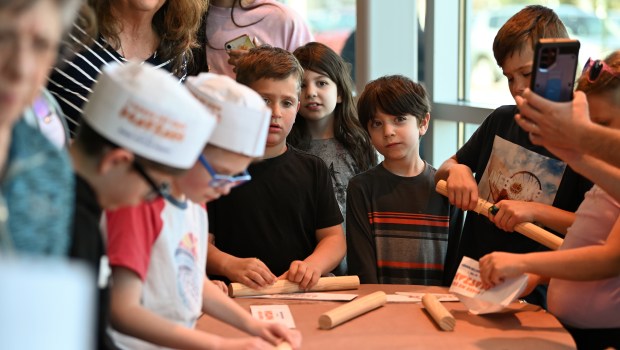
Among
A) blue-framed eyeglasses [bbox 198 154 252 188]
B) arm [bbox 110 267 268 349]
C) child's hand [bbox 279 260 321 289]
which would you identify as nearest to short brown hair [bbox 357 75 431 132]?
child's hand [bbox 279 260 321 289]

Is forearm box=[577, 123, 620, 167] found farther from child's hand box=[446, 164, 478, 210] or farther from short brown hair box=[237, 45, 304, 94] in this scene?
short brown hair box=[237, 45, 304, 94]

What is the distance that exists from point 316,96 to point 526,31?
39.2 inches

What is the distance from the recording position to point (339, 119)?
3.85 metres

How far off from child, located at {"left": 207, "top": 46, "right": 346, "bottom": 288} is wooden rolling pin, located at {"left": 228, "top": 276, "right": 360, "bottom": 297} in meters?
0.38

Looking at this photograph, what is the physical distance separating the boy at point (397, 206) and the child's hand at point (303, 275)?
42 cm

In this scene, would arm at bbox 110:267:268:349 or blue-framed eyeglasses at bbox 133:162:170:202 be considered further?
arm at bbox 110:267:268:349

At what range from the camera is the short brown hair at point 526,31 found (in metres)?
3.03

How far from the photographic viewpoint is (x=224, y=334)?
2.34 m

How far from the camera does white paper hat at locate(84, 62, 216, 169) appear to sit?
63.3 inches

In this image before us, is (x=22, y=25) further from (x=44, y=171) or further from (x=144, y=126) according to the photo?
(x=144, y=126)

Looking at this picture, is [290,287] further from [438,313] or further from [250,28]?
[250,28]

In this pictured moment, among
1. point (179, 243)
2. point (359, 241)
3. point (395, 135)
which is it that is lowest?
point (359, 241)

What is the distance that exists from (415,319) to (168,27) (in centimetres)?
141

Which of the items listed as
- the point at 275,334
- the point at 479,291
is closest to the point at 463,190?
the point at 479,291
